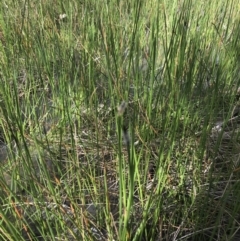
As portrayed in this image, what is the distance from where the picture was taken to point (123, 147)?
112 centimetres

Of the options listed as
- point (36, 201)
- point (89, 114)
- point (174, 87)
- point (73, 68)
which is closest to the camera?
point (36, 201)

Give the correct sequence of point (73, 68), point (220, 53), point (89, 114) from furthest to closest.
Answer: point (220, 53) → point (73, 68) → point (89, 114)

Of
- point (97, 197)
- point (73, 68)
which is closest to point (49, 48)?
point (73, 68)

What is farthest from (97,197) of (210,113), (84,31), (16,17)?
(16,17)

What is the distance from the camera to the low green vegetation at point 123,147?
2.43ft

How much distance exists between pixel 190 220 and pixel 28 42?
88 cm

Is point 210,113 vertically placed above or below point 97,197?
above

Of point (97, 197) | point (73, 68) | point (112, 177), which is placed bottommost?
point (112, 177)

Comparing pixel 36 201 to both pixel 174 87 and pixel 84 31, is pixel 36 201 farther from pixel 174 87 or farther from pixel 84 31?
pixel 84 31

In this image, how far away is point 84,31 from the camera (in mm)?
1368

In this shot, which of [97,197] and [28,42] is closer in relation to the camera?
[97,197]

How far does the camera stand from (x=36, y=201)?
0.73m

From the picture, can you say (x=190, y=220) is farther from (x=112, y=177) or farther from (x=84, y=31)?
(x=84, y=31)

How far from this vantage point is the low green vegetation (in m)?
0.74
